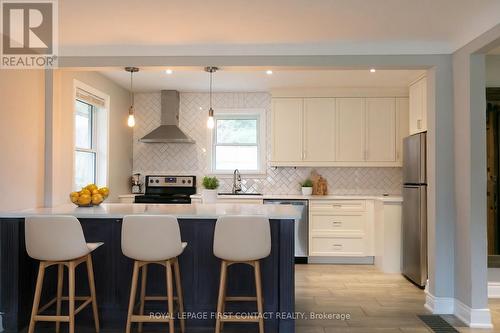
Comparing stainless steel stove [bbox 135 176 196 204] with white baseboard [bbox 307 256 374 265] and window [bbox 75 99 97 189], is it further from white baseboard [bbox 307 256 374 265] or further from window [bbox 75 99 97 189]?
white baseboard [bbox 307 256 374 265]

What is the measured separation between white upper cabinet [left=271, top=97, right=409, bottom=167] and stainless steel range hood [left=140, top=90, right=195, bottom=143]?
1.42 metres

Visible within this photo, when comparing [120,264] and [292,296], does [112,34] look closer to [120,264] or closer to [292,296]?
[120,264]

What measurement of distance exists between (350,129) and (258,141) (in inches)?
55.6

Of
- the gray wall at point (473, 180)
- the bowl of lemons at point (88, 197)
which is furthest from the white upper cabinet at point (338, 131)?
the bowl of lemons at point (88, 197)

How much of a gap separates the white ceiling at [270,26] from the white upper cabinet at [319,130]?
1.98 m

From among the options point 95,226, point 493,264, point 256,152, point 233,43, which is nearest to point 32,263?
point 95,226

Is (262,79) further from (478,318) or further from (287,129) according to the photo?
(478,318)

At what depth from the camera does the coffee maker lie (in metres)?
5.82

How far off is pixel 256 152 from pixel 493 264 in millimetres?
3409

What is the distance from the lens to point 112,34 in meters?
3.35

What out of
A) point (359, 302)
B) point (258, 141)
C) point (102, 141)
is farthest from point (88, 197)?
point (258, 141)

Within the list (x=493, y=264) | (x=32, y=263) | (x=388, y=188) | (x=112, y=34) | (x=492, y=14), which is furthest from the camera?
(x=388, y=188)

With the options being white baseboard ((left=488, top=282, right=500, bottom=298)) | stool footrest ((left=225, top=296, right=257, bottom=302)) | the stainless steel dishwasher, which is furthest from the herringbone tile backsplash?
stool footrest ((left=225, top=296, right=257, bottom=302))

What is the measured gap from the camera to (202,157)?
5906 mm
